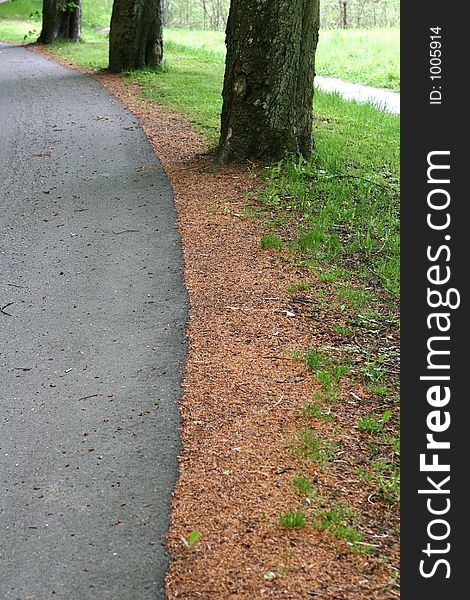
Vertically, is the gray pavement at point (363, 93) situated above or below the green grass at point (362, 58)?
below

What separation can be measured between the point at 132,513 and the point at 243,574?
637 millimetres

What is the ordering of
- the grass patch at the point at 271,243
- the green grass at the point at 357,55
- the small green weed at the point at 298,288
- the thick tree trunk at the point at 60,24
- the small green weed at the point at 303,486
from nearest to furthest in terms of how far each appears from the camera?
the small green weed at the point at 303,486 → the small green weed at the point at 298,288 → the grass patch at the point at 271,243 → the green grass at the point at 357,55 → the thick tree trunk at the point at 60,24

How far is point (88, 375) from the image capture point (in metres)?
4.73

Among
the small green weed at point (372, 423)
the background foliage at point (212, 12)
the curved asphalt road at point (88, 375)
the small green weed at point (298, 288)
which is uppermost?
the background foliage at point (212, 12)

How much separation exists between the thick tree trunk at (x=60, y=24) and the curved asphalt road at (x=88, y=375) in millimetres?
16795

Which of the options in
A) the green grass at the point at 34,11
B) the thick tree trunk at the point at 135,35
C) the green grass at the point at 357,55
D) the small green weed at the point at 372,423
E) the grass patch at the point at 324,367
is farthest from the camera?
the green grass at the point at 34,11

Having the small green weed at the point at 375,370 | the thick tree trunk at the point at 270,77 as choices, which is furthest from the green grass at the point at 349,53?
the small green weed at the point at 375,370

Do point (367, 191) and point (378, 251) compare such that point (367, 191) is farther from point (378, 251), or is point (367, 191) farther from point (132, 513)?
point (132, 513)

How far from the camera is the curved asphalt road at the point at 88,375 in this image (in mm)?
3281

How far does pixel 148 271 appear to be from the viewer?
20.5 feet

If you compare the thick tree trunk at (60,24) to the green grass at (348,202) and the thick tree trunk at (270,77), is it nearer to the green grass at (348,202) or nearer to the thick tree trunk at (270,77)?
the green grass at (348,202)

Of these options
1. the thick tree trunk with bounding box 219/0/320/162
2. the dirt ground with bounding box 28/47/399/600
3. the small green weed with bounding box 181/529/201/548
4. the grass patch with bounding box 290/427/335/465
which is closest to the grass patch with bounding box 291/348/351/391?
the dirt ground with bounding box 28/47/399/600

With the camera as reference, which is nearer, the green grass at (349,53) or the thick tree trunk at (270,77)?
the thick tree trunk at (270,77)

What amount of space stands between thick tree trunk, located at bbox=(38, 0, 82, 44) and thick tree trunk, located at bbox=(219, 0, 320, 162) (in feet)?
58.7
